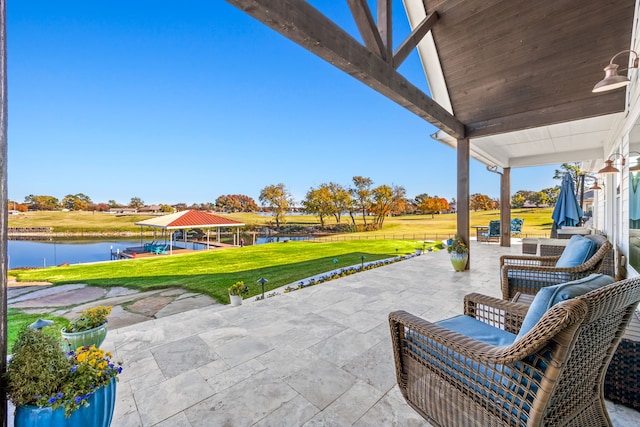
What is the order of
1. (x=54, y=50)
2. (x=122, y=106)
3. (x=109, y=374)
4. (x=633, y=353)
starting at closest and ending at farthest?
(x=109, y=374) < (x=633, y=353) < (x=54, y=50) < (x=122, y=106)

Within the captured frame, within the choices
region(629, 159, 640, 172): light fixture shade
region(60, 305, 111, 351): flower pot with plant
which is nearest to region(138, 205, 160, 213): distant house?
region(60, 305, 111, 351): flower pot with plant

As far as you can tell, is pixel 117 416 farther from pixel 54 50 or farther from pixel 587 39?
pixel 54 50

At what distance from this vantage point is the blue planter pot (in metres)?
1.12

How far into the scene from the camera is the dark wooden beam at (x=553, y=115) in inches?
154

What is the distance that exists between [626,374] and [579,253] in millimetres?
1532

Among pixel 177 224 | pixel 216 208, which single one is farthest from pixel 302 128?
pixel 177 224

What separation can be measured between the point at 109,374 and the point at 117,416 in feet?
2.00

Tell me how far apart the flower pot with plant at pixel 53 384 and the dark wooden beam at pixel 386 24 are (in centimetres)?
358

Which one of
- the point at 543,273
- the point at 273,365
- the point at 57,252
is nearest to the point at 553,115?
the point at 543,273

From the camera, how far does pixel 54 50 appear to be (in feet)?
37.2

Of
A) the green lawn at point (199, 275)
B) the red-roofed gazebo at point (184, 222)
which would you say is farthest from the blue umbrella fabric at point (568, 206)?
the red-roofed gazebo at point (184, 222)

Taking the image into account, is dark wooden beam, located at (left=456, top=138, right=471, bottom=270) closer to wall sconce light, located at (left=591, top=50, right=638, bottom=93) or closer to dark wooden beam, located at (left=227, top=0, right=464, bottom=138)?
dark wooden beam, located at (left=227, top=0, right=464, bottom=138)

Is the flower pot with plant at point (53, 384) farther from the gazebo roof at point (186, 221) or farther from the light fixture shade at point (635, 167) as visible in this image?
the gazebo roof at point (186, 221)

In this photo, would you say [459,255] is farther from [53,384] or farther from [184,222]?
[184,222]
